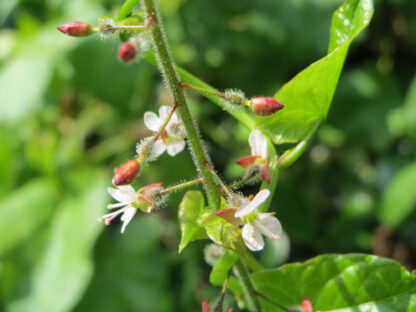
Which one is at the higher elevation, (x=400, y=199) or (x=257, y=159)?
(x=257, y=159)

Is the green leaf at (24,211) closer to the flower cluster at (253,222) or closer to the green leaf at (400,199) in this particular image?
the green leaf at (400,199)

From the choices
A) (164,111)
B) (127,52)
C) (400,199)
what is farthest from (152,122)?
(400,199)

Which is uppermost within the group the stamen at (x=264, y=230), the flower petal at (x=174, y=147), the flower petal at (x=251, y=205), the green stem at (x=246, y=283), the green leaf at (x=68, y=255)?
the flower petal at (x=251, y=205)

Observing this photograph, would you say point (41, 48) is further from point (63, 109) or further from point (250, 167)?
point (250, 167)

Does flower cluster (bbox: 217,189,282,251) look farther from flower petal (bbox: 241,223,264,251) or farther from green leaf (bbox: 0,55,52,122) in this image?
green leaf (bbox: 0,55,52,122)

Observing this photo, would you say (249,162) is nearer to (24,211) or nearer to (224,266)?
(224,266)

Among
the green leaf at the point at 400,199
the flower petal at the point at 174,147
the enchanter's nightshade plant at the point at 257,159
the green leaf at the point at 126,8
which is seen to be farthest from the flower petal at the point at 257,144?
the green leaf at the point at 400,199
